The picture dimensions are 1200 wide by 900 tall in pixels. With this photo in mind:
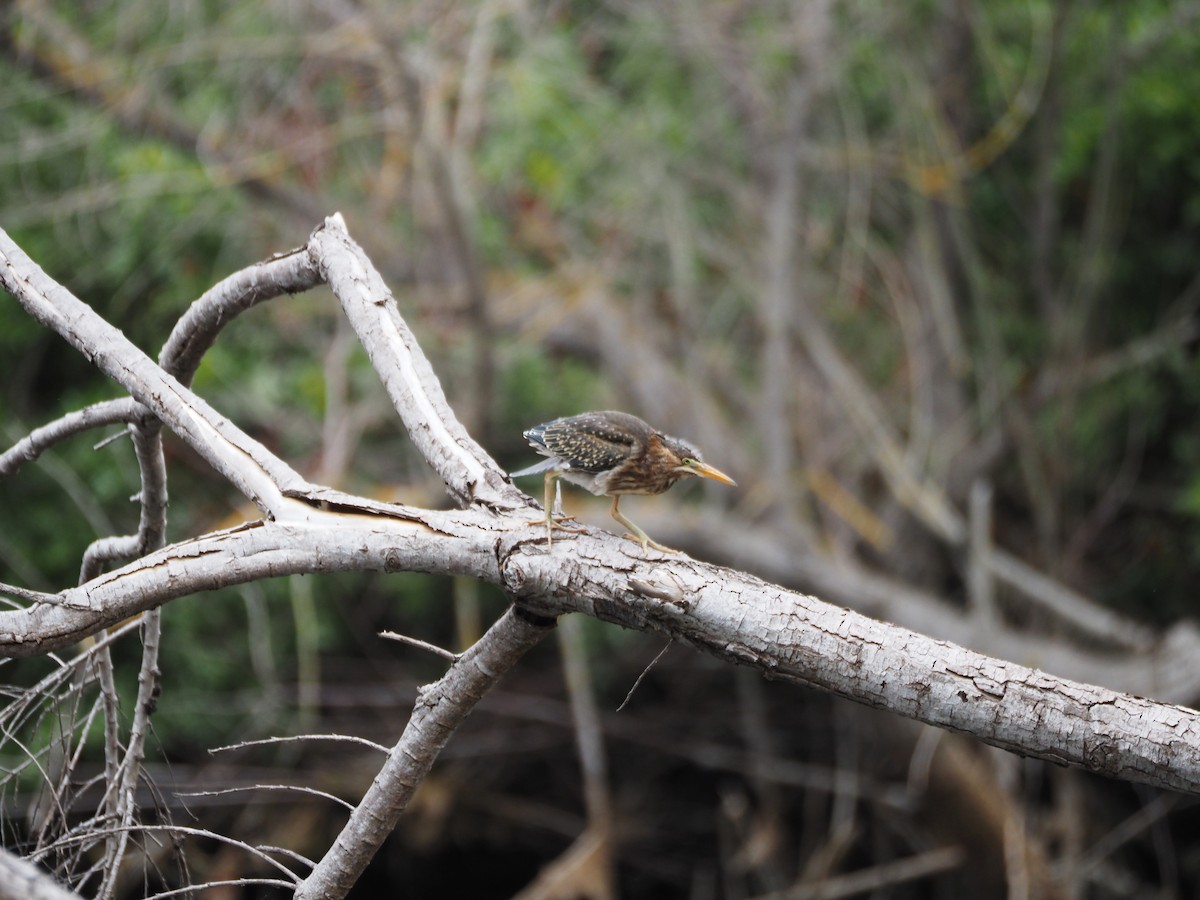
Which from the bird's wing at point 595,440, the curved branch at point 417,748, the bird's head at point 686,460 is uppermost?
the bird's head at point 686,460

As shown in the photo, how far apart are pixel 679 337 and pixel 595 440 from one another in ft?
19.2

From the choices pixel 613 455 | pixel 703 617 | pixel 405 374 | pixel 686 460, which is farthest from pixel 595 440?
pixel 703 617

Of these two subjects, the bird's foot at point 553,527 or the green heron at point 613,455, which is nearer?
the bird's foot at point 553,527

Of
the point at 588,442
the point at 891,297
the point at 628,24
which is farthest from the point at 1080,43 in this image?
the point at 588,442

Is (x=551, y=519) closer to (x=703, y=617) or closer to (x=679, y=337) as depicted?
(x=703, y=617)

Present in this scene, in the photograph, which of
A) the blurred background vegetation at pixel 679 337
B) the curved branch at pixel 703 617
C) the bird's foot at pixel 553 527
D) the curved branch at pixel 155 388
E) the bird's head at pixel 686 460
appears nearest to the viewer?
the curved branch at pixel 703 617

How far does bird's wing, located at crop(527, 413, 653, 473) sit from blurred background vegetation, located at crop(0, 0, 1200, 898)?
3.82 meters

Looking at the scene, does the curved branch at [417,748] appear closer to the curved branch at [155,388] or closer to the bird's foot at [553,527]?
the bird's foot at [553,527]

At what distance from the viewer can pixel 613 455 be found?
8.42 ft

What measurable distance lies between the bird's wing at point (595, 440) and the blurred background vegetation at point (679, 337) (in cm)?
382

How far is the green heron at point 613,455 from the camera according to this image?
8.34ft

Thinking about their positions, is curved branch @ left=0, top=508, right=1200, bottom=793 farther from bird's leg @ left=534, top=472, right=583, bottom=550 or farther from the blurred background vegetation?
the blurred background vegetation

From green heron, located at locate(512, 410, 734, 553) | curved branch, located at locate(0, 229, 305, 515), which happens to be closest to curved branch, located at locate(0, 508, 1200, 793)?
curved branch, located at locate(0, 229, 305, 515)

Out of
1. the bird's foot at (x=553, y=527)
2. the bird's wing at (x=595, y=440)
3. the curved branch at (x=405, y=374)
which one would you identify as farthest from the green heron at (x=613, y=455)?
the bird's foot at (x=553, y=527)
